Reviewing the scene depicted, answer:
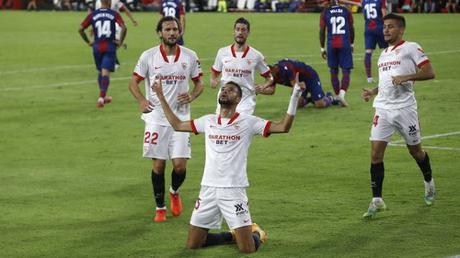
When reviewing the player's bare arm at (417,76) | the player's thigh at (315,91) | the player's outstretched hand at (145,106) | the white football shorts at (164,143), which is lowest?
the player's thigh at (315,91)

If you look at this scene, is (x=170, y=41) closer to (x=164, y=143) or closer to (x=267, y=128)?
(x=164, y=143)

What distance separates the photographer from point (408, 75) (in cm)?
1383

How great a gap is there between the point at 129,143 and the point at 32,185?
4076 mm

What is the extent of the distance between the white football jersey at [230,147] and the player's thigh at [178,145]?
189cm

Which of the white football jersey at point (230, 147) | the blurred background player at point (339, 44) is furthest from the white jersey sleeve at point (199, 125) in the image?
the blurred background player at point (339, 44)

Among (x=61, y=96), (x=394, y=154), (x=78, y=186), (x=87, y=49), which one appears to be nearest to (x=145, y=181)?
(x=78, y=186)

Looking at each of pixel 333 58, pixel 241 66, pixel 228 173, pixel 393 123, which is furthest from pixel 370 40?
pixel 228 173

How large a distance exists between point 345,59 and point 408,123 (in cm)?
1051

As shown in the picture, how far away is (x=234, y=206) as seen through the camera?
11.9 m

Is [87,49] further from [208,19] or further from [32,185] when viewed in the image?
[32,185]

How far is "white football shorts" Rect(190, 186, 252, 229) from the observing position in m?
11.9

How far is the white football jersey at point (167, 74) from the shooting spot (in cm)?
1404

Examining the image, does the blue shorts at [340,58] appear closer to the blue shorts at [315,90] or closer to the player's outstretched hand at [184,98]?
the blue shorts at [315,90]

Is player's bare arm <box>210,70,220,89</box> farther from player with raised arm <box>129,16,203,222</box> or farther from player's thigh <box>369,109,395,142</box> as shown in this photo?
player's thigh <box>369,109,395,142</box>
